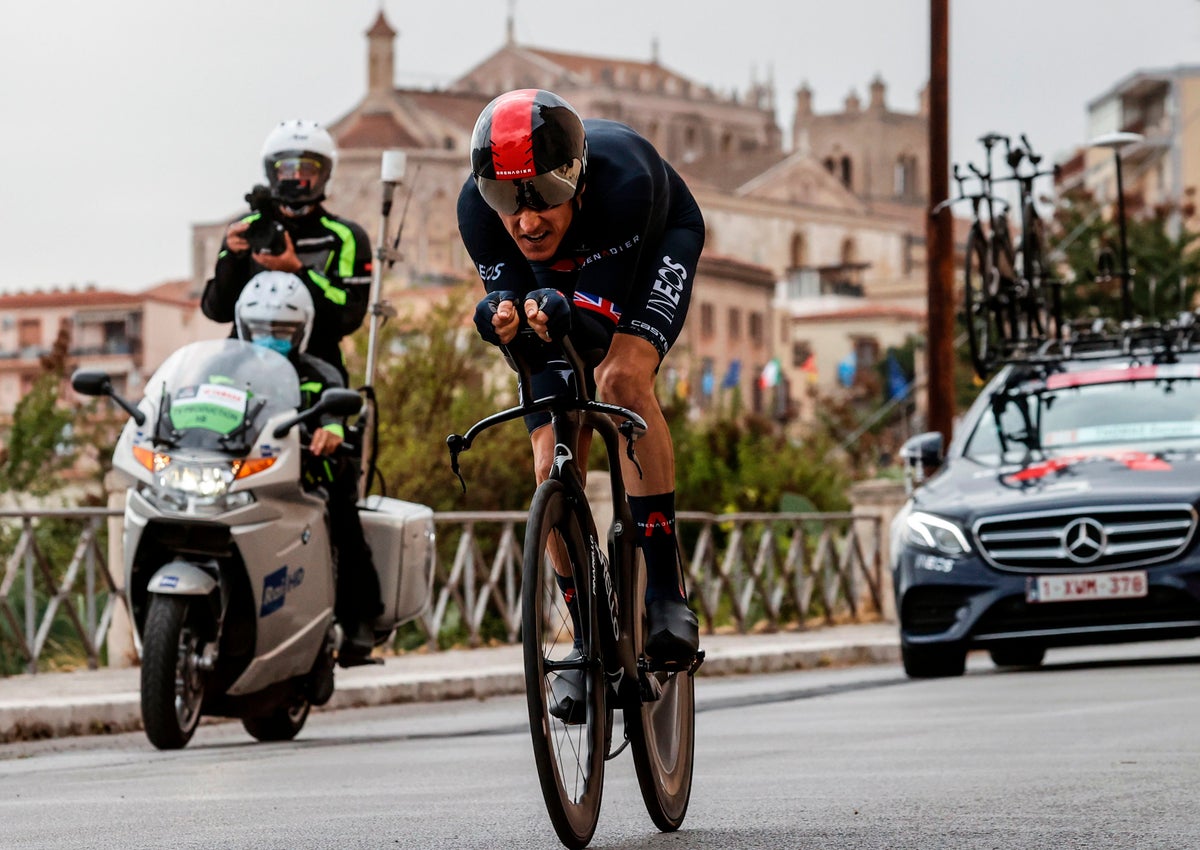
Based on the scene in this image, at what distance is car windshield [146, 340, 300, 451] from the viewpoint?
30.8 ft

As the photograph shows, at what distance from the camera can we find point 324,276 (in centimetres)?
1041

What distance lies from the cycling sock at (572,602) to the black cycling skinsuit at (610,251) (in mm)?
585

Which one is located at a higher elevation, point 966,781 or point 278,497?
point 278,497

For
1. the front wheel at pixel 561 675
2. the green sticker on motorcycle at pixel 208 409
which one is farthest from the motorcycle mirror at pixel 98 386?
the front wheel at pixel 561 675

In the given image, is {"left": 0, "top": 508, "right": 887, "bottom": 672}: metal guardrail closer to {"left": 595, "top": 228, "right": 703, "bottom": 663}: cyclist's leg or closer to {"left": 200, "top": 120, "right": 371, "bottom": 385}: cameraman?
{"left": 200, "top": 120, "right": 371, "bottom": 385}: cameraman

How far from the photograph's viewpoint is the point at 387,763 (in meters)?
8.52

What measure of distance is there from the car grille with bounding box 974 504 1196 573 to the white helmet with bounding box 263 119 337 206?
431 centimetres

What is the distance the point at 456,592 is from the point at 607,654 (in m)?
11.7

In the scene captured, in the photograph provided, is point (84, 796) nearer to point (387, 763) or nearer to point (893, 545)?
point (387, 763)

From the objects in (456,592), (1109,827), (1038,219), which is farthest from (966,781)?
(1038,219)

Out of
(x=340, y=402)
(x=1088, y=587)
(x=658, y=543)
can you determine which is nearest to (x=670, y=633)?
(x=658, y=543)

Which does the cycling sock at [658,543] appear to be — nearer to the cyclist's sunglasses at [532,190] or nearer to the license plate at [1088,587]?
the cyclist's sunglasses at [532,190]


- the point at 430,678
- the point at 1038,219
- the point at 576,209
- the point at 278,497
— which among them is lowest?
the point at 430,678

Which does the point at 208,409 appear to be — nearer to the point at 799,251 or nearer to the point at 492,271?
the point at 492,271
